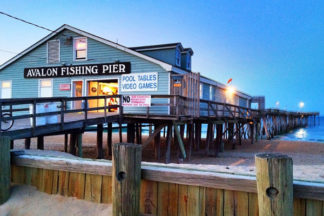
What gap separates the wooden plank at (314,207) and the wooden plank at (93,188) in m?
2.35

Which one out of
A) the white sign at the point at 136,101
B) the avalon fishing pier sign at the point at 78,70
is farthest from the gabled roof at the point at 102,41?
the white sign at the point at 136,101

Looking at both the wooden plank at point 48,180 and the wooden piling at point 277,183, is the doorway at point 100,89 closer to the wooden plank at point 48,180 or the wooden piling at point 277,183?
the wooden plank at point 48,180

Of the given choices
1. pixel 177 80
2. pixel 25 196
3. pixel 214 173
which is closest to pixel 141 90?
pixel 177 80

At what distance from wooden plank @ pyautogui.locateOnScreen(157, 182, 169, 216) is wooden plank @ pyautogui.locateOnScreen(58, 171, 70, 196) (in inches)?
55.1

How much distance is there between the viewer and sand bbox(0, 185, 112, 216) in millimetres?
3293

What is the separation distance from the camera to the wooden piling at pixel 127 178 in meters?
2.82

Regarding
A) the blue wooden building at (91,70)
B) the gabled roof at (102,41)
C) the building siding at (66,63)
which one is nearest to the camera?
the gabled roof at (102,41)

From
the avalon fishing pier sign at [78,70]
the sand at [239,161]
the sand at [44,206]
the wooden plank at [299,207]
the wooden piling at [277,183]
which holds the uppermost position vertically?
the avalon fishing pier sign at [78,70]

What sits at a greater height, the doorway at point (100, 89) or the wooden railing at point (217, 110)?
the doorway at point (100, 89)

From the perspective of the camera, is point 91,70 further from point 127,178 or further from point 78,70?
point 127,178

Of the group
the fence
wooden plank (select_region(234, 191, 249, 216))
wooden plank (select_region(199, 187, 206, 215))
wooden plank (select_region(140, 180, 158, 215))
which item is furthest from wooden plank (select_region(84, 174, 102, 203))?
wooden plank (select_region(234, 191, 249, 216))

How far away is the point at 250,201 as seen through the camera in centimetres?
264

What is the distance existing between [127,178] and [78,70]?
15415mm

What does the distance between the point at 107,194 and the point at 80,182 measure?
455mm
